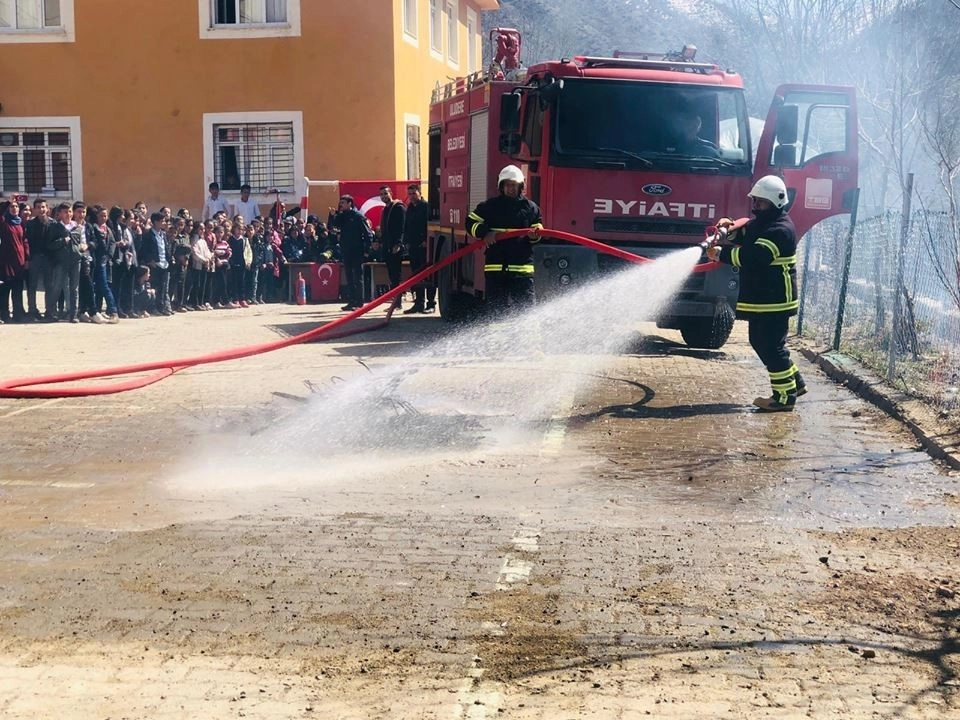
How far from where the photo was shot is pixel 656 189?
12.9 metres

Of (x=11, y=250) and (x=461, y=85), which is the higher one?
(x=461, y=85)

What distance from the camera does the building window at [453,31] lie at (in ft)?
99.5

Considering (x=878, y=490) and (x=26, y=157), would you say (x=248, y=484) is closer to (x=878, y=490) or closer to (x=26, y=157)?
(x=878, y=490)

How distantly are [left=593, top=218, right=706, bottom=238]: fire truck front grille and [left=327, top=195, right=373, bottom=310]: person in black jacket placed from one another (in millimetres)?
6535

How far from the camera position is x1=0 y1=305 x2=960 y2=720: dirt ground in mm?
4203

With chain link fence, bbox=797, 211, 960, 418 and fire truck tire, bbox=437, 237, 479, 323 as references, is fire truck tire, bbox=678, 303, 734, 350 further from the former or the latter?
fire truck tire, bbox=437, 237, 479, 323

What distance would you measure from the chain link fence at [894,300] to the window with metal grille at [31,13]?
1570 cm

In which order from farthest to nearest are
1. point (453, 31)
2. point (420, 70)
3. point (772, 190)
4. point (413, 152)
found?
1. point (453, 31)
2. point (420, 70)
3. point (413, 152)
4. point (772, 190)

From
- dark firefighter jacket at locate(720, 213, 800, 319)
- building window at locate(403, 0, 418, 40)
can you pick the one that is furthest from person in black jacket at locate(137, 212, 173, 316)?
dark firefighter jacket at locate(720, 213, 800, 319)

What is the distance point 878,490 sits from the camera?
289 inches

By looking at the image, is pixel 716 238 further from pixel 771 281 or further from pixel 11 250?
pixel 11 250

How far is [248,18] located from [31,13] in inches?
167

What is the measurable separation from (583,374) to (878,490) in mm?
4631

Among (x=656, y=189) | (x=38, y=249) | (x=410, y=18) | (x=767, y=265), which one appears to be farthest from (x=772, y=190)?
(x=410, y=18)
